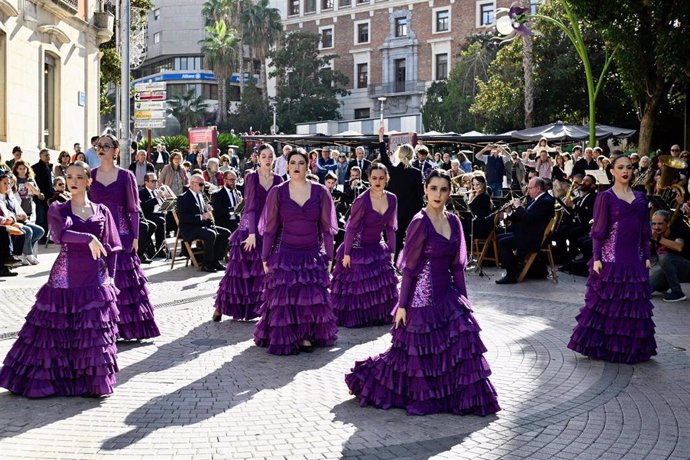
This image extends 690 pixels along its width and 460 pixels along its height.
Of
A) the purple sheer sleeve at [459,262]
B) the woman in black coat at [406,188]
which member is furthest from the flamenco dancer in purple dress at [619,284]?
the woman in black coat at [406,188]

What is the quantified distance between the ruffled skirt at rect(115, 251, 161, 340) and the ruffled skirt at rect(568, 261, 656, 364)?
421 cm

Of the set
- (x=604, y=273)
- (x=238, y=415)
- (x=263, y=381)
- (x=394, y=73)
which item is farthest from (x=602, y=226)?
(x=394, y=73)

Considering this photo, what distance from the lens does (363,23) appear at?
2717 inches

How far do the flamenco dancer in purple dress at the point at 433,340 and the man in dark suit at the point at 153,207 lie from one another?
10.3 m

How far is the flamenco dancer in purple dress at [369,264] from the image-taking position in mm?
9664

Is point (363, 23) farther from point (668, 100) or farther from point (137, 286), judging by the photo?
point (137, 286)

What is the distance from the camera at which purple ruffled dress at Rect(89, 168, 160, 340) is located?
8.26m

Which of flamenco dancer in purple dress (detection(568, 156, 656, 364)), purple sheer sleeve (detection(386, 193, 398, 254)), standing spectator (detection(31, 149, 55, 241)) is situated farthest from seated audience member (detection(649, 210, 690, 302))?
standing spectator (detection(31, 149, 55, 241))

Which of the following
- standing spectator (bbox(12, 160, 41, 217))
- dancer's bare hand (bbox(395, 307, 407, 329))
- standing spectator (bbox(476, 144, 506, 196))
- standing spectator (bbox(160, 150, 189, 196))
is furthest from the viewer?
standing spectator (bbox(476, 144, 506, 196))

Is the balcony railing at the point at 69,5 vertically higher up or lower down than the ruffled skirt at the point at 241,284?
higher up

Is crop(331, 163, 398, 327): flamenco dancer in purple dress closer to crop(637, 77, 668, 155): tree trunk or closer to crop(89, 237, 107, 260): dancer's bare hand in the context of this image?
crop(89, 237, 107, 260): dancer's bare hand

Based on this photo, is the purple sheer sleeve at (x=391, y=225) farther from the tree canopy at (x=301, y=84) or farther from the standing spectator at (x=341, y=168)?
the tree canopy at (x=301, y=84)

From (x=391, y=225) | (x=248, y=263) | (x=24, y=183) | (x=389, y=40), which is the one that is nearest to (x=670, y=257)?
(x=391, y=225)

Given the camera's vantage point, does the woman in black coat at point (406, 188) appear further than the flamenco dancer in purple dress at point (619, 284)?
Yes
